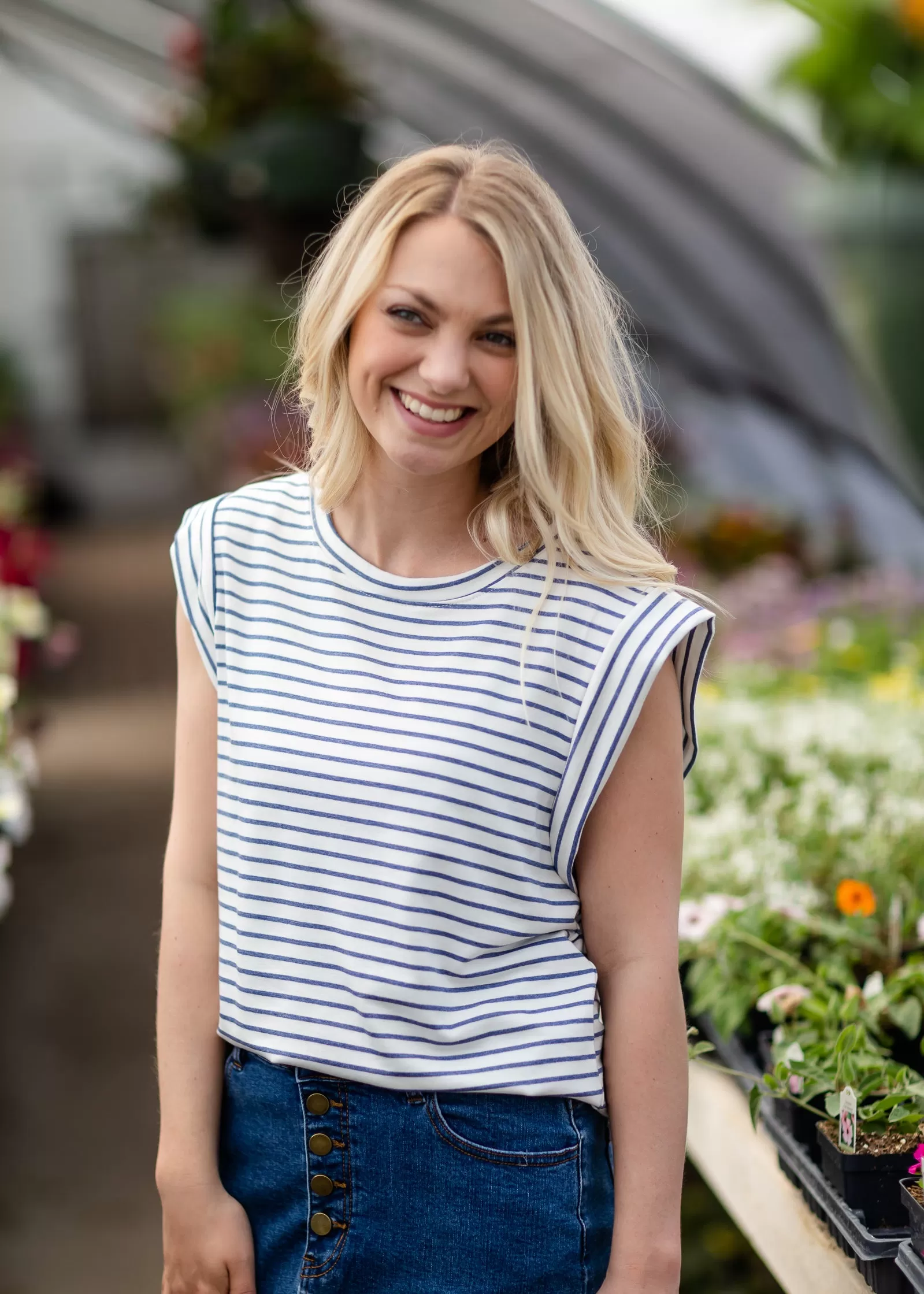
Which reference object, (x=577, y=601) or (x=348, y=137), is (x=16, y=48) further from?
(x=577, y=601)

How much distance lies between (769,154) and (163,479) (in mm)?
8985

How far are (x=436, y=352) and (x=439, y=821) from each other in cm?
39

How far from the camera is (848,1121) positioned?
4.80 ft

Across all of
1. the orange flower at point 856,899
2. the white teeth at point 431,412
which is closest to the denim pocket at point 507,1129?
the white teeth at point 431,412

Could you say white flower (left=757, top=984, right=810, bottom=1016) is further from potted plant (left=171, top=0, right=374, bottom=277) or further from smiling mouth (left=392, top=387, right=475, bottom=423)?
potted plant (left=171, top=0, right=374, bottom=277)

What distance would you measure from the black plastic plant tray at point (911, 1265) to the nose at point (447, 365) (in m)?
0.90

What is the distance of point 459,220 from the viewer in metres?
1.19

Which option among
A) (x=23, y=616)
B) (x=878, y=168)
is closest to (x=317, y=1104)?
(x=878, y=168)

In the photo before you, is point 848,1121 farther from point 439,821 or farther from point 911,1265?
point 439,821

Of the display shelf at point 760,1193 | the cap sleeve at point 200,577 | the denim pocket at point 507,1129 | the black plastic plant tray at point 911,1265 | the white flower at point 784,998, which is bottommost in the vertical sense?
the display shelf at point 760,1193

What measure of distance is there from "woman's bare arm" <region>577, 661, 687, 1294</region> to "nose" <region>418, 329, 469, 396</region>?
300 millimetres

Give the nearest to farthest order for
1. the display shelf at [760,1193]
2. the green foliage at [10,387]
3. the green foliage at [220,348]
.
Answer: the display shelf at [760,1193]
the green foliage at [220,348]
the green foliage at [10,387]

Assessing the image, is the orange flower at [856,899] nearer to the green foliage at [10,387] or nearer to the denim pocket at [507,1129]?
the denim pocket at [507,1129]

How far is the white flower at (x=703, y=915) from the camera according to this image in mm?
1989
